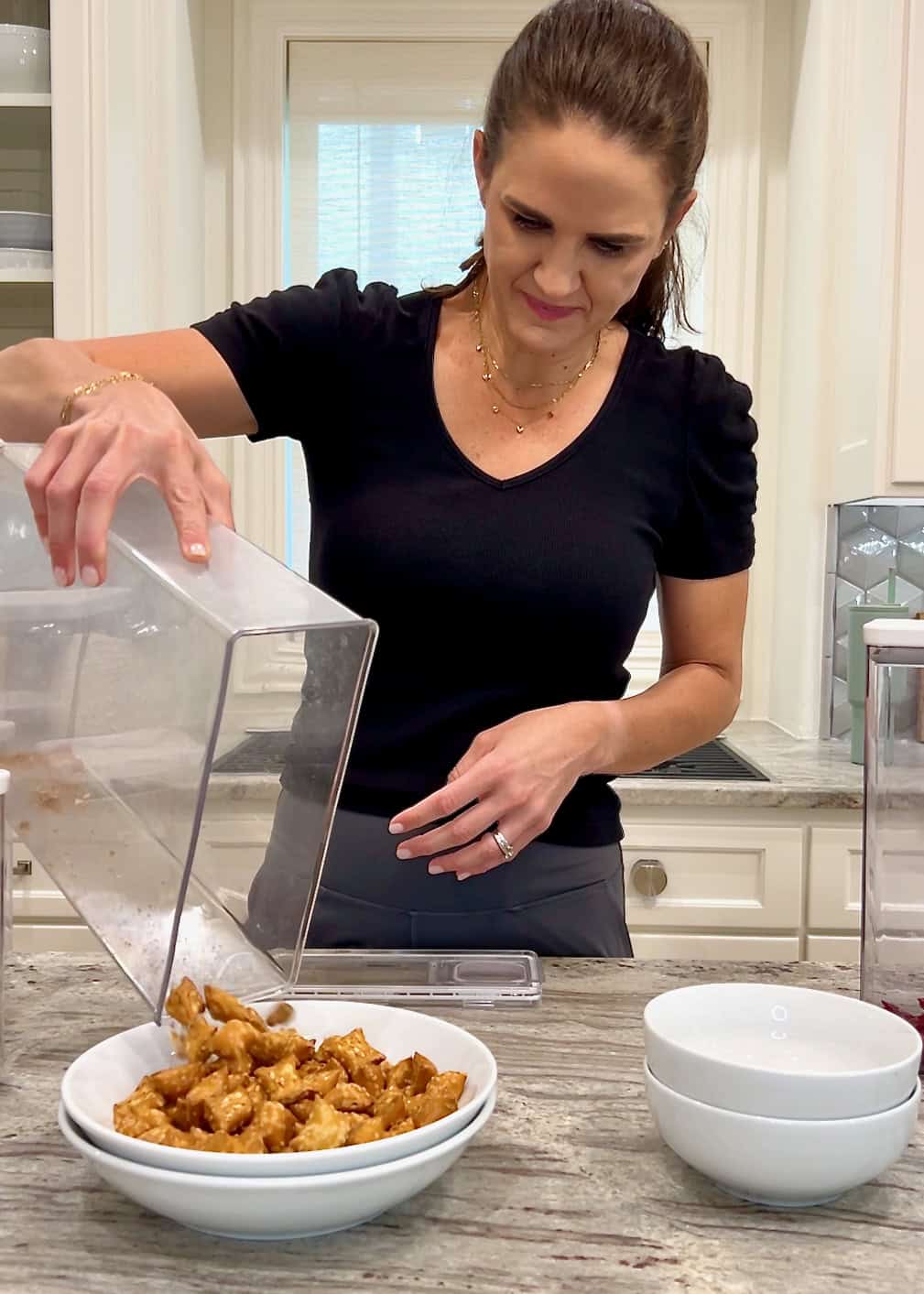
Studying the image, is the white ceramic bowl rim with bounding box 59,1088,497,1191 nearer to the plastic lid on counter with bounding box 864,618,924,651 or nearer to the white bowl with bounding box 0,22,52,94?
the plastic lid on counter with bounding box 864,618,924,651

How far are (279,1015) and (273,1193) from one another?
21 cm

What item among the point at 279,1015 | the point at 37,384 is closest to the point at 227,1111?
the point at 279,1015

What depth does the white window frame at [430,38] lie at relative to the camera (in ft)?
8.51

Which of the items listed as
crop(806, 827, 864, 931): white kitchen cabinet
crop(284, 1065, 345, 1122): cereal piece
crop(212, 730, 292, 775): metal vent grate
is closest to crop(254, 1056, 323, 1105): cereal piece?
crop(284, 1065, 345, 1122): cereal piece

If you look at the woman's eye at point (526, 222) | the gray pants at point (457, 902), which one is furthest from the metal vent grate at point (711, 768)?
the woman's eye at point (526, 222)

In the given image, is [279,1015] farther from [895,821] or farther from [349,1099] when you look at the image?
[895,821]

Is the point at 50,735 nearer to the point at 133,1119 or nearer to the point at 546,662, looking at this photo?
the point at 133,1119

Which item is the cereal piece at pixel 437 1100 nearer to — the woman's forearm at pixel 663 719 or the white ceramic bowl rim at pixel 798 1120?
the white ceramic bowl rim at pixel 798 1120

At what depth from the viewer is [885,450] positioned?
7.19 ft

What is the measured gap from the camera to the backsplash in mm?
2541

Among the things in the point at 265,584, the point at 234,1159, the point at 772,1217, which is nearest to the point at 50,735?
the point at 265,584

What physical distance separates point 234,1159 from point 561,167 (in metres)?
0.82

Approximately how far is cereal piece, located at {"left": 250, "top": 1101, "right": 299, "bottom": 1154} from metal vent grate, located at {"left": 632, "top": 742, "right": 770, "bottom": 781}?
1.46 meters

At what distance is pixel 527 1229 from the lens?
638 mm
